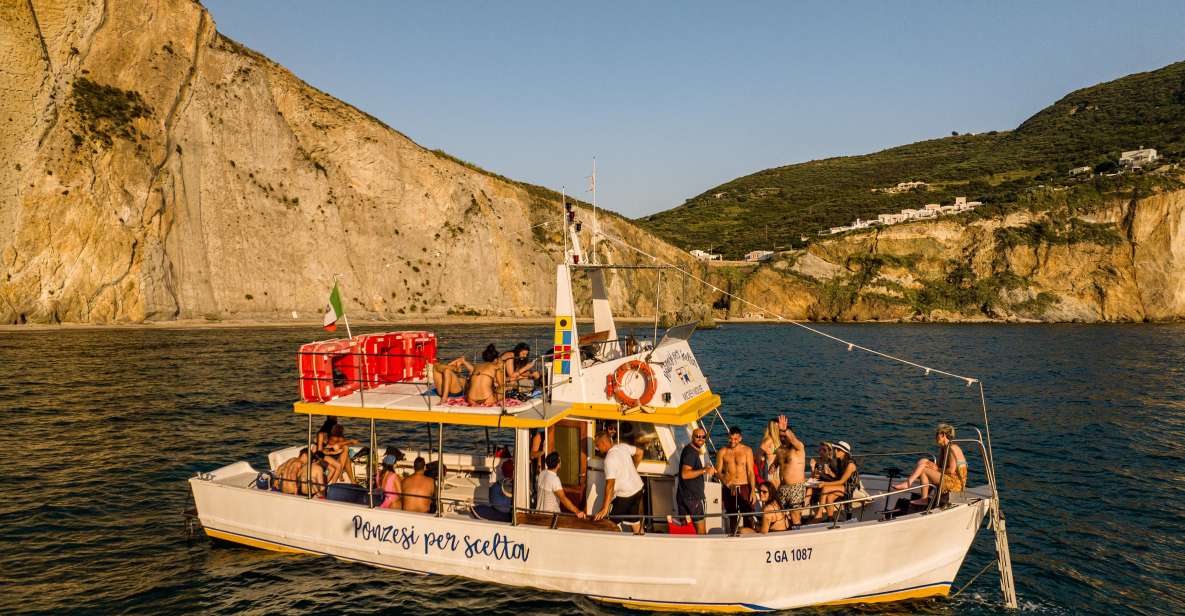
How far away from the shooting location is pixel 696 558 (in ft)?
28.1

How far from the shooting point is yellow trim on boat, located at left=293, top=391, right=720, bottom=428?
9.36 metres

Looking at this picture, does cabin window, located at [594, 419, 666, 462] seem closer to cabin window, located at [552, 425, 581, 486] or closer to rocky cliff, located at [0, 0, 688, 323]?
cabin window, located at [552, 425, 581, 486]

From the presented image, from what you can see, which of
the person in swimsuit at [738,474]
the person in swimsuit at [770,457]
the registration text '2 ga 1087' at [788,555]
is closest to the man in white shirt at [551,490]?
the person in swimsuit at [738,474]

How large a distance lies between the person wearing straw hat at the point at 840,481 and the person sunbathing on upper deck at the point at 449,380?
5.90 meters

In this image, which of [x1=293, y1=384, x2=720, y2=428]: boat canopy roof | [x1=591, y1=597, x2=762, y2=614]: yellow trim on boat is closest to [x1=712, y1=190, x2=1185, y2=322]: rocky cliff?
[x1=293, y1=384, x2=720, y2=428]: boat canopy roof

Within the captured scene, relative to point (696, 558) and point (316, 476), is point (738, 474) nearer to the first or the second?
point (696, 558)

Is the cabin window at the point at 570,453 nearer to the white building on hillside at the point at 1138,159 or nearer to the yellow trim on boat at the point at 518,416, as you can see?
the yellow trim on boat at the point at 518,416

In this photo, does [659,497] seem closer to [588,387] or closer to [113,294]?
[588,387]

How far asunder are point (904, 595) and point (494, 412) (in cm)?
669

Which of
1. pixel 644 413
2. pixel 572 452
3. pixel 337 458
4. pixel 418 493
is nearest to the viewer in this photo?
pixel 644 413

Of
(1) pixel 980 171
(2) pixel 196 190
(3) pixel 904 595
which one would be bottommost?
(3) pixel 904 595

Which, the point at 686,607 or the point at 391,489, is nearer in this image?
the point at 686,607

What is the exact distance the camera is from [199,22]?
61094mm

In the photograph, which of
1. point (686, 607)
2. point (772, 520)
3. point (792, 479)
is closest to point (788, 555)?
point (772, 520)
